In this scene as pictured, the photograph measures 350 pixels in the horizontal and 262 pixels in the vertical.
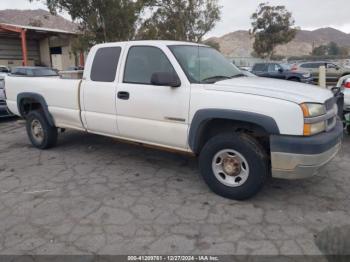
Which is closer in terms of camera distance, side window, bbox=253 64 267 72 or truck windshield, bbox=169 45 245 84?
truck windshield, bbox=169 45 245 84

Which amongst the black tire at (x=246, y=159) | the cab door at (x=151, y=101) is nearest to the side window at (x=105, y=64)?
the cab door at (x=151, y=101)

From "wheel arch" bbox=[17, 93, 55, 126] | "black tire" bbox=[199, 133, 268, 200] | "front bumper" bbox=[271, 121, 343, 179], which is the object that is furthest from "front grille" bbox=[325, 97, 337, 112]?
Result: "wheel arch" bbox=[17, 93, 55, 126]

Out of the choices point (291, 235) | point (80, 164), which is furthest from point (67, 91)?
point (291, 235)

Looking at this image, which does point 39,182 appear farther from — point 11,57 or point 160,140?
point 11,57

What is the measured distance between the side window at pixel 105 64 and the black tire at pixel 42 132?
1.61m

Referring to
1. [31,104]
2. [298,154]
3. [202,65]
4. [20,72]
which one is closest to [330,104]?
[298,154]

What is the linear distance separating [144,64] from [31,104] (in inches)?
118

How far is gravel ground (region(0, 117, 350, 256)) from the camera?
3.07m

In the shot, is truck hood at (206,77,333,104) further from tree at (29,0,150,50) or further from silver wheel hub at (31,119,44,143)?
tree at (29,0,150,50)

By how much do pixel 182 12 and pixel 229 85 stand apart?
872 inches

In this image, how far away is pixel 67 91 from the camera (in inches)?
210

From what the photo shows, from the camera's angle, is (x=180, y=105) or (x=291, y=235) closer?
(x=291, y=235)

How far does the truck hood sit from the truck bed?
239 centimetres

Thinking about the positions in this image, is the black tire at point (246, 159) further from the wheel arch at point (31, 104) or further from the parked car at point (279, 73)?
the parked car at point (279, 73)
